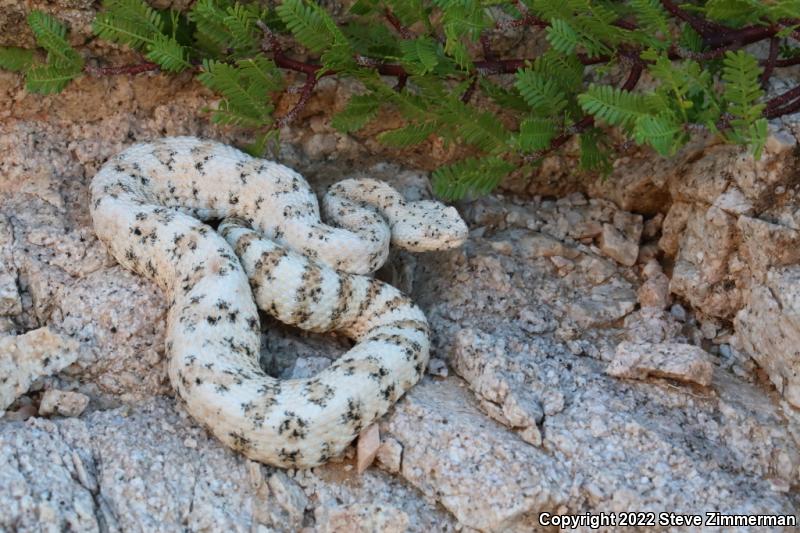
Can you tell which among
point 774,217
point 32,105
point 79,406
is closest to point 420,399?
point 79,406

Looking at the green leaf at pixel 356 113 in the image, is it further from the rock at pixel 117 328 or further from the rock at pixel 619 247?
the rock at pixel 619 247

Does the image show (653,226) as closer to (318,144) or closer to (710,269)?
(710,269)

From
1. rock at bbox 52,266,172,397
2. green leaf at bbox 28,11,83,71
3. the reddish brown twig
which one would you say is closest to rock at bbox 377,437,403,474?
rock at bbox 52,266,172,397

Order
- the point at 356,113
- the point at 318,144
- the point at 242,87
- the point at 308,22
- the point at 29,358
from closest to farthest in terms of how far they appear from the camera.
A: the point at 29,358 < the point at 308,22 < the point at 242,87 < the point at 356,113 < the point at 318,144

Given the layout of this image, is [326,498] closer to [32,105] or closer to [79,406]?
[79,406]

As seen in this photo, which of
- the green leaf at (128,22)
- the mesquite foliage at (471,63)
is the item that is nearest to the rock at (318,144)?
the mesquite foliage at (471,63)

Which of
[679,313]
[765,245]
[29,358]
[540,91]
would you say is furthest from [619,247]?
[29,358]

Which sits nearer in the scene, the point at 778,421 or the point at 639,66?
the point at 778,421
